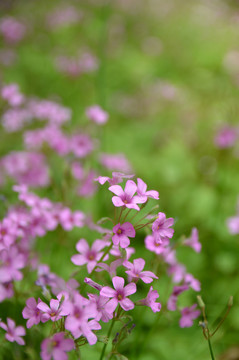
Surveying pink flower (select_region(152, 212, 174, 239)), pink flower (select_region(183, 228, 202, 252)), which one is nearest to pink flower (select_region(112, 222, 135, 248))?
pink flower (select_region(152, 212, 174, 239))

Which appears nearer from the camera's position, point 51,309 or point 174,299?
point 51,309

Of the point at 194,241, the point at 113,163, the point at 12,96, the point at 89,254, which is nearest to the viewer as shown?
the point at 89,254

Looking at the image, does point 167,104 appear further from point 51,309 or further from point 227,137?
point 51,309

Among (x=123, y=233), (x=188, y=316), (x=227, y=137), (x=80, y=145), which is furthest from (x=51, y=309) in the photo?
(x=227, y=137)

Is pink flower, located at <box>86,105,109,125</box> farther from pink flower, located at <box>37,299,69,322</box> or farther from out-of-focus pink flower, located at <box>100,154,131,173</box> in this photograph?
pink flower, located at <box>37,299,69,322</box>

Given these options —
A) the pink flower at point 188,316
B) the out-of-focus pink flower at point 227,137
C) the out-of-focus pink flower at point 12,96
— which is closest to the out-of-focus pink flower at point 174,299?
the pink flower at point 188,316

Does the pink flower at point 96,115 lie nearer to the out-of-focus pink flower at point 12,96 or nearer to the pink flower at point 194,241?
the out-of-focus pink flower at point 12,96

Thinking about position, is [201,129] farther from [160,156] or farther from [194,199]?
[194,199]
